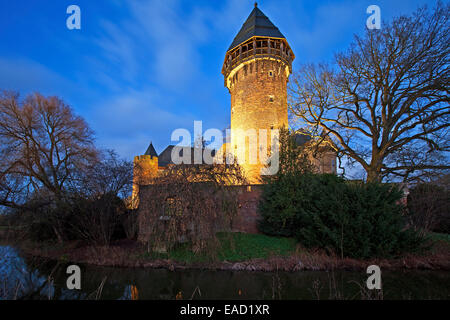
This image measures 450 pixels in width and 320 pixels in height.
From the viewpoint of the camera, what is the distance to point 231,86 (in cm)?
2164

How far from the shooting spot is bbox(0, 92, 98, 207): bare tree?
10047mm

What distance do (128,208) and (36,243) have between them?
4342 millimetres

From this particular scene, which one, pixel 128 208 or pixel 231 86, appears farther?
pixel 231 86

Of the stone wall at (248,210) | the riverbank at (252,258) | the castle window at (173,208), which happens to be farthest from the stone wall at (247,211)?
the castle window at (173,208)

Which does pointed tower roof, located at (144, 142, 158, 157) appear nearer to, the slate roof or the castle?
the slate roof

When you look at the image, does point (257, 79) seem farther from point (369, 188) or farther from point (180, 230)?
point (180, 230)

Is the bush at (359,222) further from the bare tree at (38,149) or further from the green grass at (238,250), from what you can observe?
the bare tree at (38,149)

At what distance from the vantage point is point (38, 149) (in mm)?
11867

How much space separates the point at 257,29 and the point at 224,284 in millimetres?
20064

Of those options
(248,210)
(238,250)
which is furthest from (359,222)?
(248,210)

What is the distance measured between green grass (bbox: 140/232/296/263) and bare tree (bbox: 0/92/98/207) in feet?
19.4

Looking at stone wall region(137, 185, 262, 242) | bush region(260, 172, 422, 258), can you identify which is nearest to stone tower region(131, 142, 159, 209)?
stone wall region(137, 185, 262, 242)

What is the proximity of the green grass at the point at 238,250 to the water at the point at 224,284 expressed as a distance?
2.14 ft
